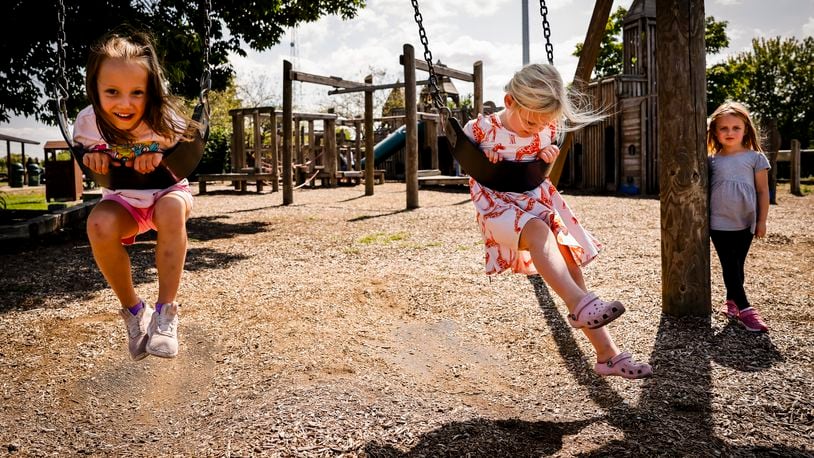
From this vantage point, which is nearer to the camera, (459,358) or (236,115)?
(459,358)

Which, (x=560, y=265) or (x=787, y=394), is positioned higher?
(x=560, y=265)

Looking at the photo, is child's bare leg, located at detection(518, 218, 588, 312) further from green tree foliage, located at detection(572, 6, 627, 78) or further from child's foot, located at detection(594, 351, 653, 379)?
green tree foliage, located at detection(572, 6, 627, 78)

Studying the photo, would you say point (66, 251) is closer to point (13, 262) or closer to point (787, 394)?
point (13, 262)

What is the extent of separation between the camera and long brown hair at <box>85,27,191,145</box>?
2904mm

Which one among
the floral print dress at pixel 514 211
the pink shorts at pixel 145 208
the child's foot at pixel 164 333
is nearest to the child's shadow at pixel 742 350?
the floral print dress at pixel 514 211

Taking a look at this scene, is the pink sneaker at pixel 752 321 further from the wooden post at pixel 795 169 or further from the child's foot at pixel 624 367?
the wooden post at pixel 795 169

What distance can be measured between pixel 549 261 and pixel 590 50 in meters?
2.95

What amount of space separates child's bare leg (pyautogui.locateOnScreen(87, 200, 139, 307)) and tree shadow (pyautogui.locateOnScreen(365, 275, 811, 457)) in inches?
51.3

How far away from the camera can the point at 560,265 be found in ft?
8.92

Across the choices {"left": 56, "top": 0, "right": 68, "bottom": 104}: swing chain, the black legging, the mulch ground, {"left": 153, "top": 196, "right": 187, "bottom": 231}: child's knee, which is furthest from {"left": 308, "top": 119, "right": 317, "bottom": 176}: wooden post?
{"left": 153, "top": 196, "right": 187, "bottom": 231}: child's knee

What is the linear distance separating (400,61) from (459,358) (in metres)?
7.99

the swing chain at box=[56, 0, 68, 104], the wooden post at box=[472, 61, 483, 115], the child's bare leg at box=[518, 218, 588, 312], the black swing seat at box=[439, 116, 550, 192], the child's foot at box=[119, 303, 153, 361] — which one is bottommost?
the child's foot at box=[119, 303, 153, 361]

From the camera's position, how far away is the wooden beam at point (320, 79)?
39.2 ft

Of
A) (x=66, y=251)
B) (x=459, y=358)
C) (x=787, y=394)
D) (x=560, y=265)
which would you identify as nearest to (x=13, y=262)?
(x=66, y=251)
